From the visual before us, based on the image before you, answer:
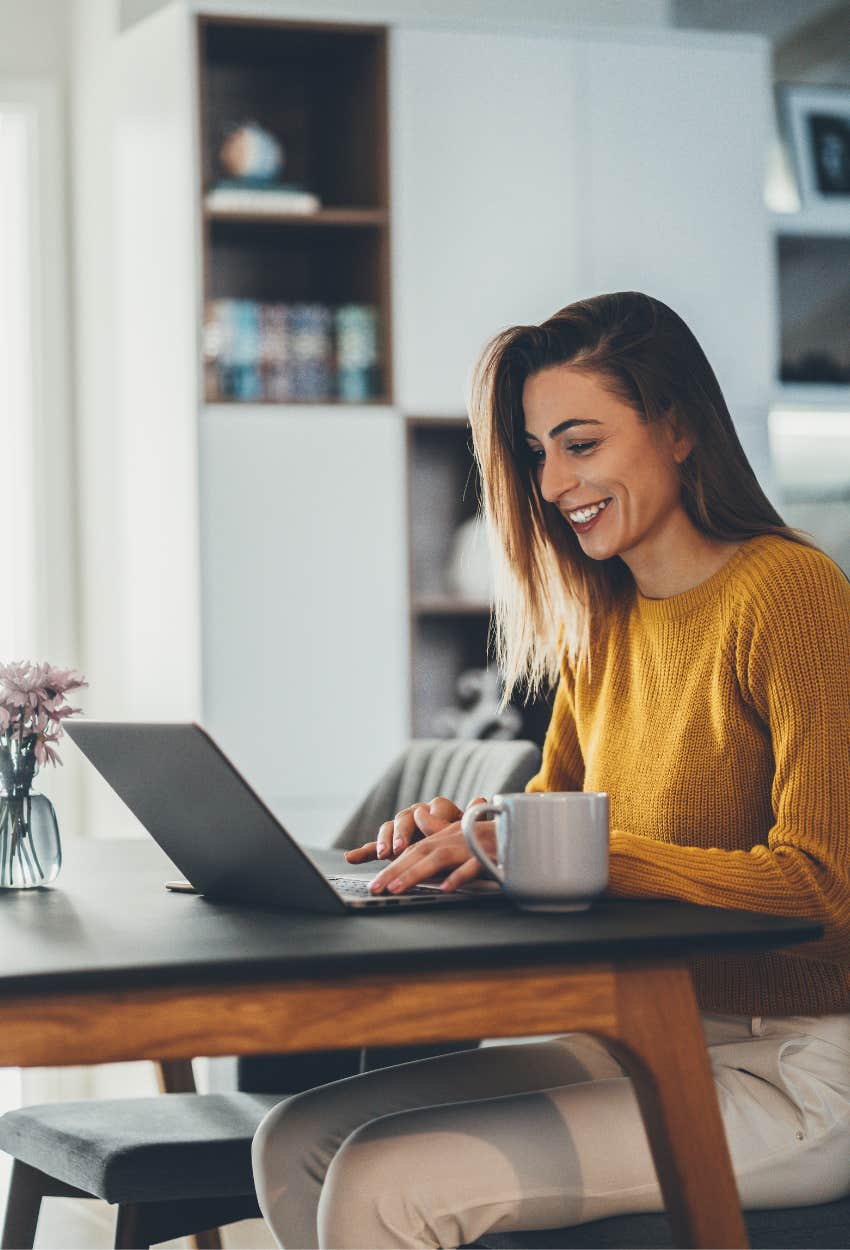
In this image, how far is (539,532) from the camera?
183 cm

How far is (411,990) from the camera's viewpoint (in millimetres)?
1065

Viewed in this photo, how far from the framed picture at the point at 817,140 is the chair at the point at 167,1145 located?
2.27m

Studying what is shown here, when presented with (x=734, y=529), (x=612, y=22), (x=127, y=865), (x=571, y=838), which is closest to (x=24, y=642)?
(x=612, y=22)

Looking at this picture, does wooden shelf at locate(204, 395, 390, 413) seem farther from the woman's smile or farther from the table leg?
the table leg

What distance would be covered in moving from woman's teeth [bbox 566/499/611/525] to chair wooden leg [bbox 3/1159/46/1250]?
926mm

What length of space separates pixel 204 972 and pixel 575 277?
2832 mm

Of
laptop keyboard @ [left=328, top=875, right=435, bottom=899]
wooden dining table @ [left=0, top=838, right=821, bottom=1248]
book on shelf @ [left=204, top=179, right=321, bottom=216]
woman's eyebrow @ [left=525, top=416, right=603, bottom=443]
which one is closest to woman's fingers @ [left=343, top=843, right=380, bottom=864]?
laptop keyboard @ [left=328, top=875, right=435, bottom=899]

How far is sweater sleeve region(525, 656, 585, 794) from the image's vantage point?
1847mm

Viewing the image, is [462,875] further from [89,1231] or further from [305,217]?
[305,217]

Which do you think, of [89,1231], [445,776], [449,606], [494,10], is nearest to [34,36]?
[494,10]

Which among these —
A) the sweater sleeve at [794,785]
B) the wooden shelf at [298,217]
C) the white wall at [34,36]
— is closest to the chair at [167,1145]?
the sweater sleeve at [794,785]

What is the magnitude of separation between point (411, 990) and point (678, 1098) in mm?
210

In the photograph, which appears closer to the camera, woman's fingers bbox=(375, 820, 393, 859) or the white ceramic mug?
the white ceramic mug

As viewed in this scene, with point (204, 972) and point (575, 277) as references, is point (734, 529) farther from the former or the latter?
point (575, 277)
